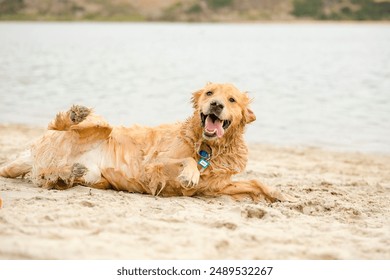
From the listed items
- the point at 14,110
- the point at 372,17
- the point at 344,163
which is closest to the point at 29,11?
the point at 372,17

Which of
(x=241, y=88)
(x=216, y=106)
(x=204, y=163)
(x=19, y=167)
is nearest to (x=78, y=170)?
(x=19, y=167)

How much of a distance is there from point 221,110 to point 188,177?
72 centimetres

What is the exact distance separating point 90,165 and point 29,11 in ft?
387

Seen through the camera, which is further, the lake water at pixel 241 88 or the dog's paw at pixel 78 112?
the lake water at pixel 241 88

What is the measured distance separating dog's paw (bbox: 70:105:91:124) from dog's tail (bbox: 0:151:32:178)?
0.83 meters

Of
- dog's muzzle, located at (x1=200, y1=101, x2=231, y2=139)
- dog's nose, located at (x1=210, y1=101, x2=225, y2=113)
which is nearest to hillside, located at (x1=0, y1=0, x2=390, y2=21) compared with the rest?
dog's muzzle, located at (x1=200, y1=101, x2=231, y2=139)

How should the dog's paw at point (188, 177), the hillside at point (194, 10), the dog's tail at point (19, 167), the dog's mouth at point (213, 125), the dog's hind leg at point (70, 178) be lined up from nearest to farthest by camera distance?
1. the dog's paw at point (188, 177)
2. the dog's mouth at point (213, 125)
3. the dog's hind leg at point (70, 178)
4. the dog's tail at point (19, 167)
5. the hillside at point (194, 10)

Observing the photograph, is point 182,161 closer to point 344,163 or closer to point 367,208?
point 367,208

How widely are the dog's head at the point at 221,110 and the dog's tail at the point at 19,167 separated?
1976 millimetres

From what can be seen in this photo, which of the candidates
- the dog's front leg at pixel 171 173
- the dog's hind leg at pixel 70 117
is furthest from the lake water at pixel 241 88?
the dog's hind leg at pixel 70 117

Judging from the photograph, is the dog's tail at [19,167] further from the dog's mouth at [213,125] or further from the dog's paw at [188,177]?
the dog's mouth at [213,125]

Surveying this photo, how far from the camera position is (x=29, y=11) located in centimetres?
11588

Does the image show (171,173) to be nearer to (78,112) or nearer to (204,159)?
(204,159)

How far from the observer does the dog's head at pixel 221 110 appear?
18.0ft
